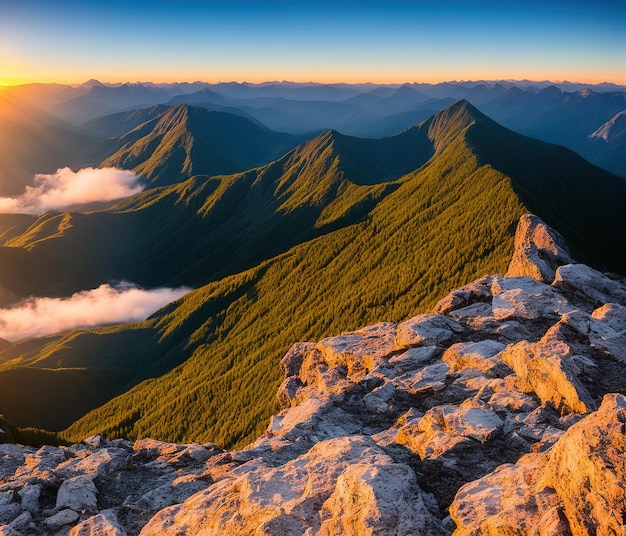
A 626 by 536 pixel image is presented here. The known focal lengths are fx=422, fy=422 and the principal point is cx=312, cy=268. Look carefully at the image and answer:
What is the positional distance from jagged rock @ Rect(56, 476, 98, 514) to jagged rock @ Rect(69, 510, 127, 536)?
2092 mm

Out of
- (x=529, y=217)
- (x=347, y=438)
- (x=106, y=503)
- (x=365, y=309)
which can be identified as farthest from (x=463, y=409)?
(x=365, y=309)

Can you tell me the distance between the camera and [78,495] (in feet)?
103

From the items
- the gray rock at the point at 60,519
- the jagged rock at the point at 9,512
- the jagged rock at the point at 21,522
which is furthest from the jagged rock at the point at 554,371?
the jagged rock at the point at 9,512

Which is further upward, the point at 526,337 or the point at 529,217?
the point at 529,217

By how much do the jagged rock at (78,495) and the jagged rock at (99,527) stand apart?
209cm

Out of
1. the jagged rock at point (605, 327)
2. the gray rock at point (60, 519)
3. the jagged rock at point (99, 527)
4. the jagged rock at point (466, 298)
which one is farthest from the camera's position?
the jagged rock at point (466, 298)

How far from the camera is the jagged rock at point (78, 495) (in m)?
30.6

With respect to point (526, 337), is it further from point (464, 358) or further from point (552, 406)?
point (552, 406)

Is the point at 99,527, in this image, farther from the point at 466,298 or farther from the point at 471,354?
the point at 466,298

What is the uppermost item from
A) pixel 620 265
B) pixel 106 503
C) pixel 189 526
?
pixel 189 526

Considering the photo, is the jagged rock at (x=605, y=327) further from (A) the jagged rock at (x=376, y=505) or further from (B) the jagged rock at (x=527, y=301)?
(A) the jagged rock at (x=376, y=505)

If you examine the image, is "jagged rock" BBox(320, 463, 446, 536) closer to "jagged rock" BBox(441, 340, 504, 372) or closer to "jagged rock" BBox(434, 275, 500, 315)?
"jagged rock" BBox(441, 340, 504, 372)

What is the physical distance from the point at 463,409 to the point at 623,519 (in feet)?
53.9

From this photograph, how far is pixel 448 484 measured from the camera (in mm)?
26953
